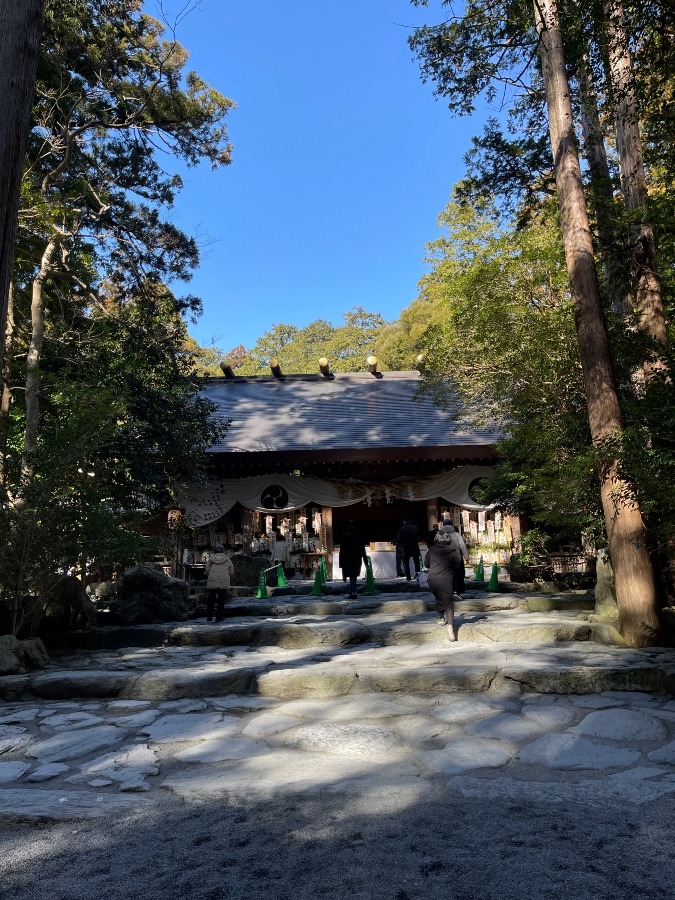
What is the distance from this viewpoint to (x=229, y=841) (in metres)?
2.67

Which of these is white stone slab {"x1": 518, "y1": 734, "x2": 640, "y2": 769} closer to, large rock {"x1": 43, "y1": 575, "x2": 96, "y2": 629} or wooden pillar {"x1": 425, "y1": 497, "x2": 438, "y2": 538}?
large rock {"x1": 43, "y1": 575, "x2": 96, "y2": 629}

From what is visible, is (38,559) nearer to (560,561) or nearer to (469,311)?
(469,311)

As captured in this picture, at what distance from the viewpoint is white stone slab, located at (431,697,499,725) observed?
4.38 m

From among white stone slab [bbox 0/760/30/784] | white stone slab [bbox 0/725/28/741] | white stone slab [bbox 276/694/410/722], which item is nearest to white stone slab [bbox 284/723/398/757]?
white stone slab [bbox 276/694/410/722]

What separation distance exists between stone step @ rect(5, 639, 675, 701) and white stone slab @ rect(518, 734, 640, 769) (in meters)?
1.07

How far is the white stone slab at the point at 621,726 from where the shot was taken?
391 cm

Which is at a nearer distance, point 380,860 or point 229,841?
point 380,860

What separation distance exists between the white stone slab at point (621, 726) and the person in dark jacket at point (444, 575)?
2.88 metres

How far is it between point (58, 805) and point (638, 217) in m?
7.87

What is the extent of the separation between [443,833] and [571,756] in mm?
1304

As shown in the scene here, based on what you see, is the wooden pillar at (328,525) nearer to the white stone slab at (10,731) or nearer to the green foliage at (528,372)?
the green foliage at (528,372)

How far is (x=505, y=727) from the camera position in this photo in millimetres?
4145

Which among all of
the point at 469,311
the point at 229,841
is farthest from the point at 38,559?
the point at 469,311

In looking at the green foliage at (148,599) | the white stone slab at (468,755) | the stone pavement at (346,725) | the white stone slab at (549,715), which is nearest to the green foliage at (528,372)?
the stone pavement at (346,725)
